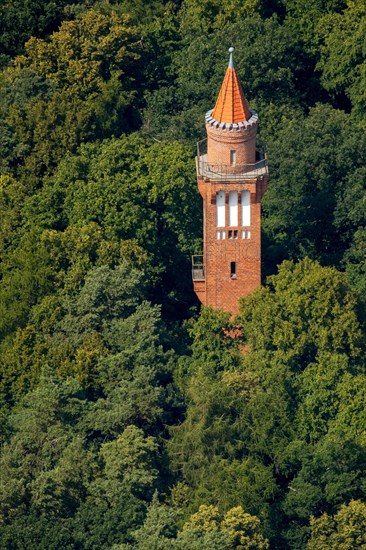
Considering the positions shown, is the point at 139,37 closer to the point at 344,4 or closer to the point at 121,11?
the point at 121,11

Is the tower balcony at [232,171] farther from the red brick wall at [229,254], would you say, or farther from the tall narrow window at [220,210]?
the tall narrow window at [220,210]

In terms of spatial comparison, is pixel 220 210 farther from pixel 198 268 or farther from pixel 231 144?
pixel 198 268

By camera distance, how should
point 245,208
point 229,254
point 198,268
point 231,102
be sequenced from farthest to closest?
point 198,268
point 229,254
point 245,208
point 231,102

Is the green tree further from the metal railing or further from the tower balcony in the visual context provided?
the tower balcony

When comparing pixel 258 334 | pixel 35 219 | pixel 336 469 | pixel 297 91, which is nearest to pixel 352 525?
pixel 336 469

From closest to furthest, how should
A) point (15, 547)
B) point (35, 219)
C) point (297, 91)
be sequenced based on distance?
point (15, 547), point (35, 219), point (297, 91)

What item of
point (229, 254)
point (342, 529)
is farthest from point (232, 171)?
point (342, 529)

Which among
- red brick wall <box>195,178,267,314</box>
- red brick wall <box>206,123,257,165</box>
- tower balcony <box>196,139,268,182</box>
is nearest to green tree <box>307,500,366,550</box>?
red brick wall <box>195,178,267,314</box>
